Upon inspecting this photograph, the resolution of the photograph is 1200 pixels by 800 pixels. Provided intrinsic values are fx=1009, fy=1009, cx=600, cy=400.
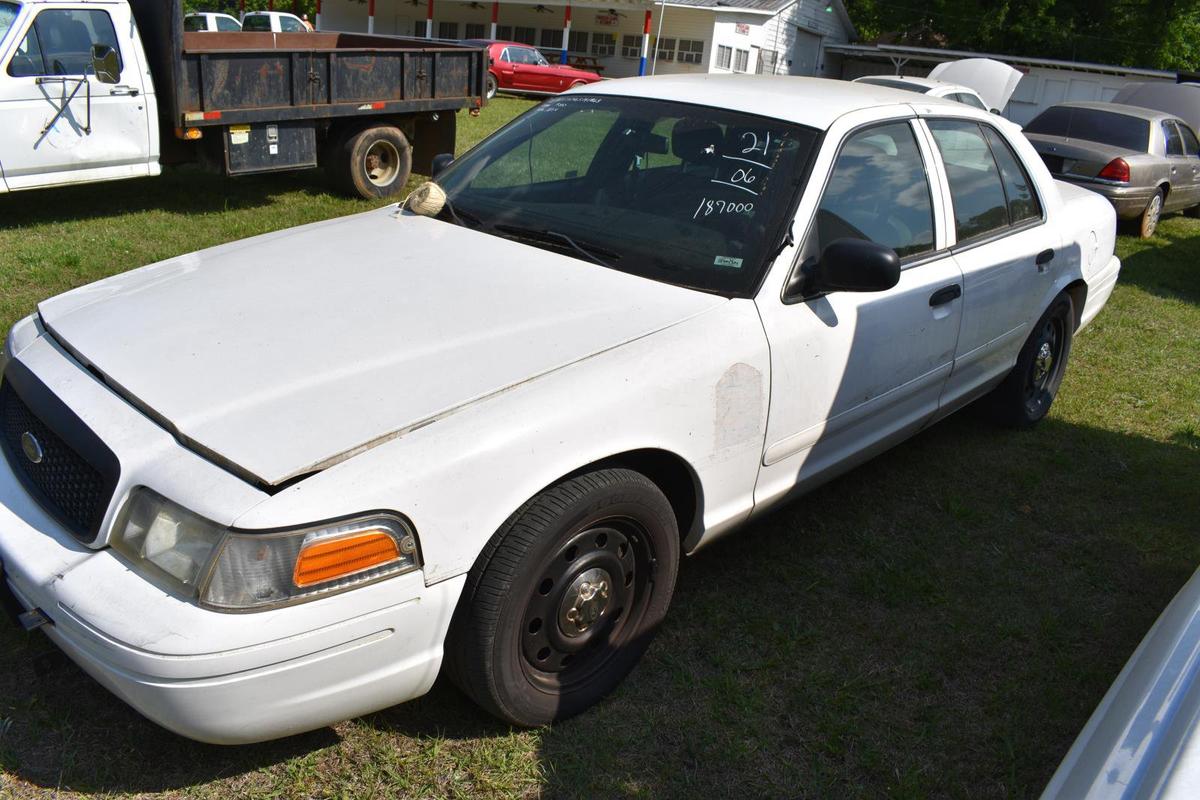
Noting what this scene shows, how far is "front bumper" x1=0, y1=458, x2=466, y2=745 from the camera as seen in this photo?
2121mm

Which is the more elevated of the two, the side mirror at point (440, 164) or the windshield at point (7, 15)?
the windshield at point (7, 15)

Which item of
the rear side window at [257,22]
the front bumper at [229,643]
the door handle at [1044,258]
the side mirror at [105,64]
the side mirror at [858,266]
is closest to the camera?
the front bumper at [229,643]

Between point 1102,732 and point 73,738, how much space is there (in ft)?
8.08

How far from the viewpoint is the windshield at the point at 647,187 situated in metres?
3.25

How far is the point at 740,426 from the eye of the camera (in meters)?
3.03

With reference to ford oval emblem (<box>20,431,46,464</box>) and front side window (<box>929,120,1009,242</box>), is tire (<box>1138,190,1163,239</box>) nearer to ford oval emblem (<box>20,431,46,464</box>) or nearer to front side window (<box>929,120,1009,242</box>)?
front side window (<box>929,120,1009,242</box>)

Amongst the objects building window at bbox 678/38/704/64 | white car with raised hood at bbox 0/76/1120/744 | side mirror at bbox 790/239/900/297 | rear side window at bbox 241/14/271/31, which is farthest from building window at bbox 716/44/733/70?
side mirror at bbox 790/239/900/297

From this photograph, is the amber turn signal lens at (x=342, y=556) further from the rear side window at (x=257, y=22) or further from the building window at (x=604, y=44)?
the building window at (x=604, y=44)

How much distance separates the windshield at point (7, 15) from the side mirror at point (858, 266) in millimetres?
7030

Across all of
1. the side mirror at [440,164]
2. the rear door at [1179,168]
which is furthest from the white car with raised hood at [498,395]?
the rear door at [1179,168]

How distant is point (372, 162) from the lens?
996 centimetres

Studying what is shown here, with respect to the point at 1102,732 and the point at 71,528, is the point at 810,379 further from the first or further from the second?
the point at 71,528

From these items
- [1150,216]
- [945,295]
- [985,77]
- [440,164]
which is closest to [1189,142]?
[1150,216]

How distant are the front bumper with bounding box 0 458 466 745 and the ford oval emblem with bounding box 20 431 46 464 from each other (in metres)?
0.22
